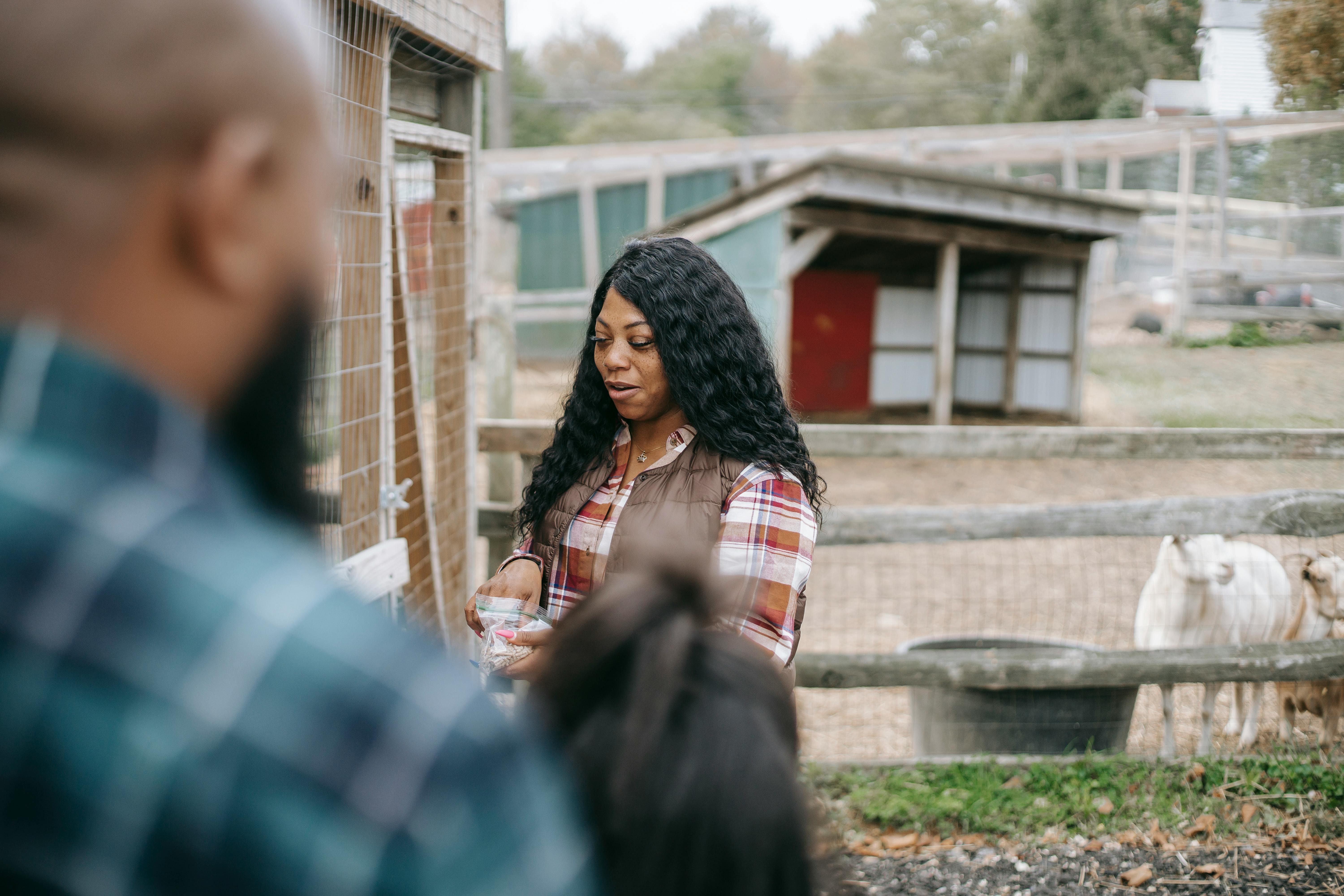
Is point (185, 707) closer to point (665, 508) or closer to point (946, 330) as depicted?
point (665, 508)

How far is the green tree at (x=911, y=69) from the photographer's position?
39.9 meters

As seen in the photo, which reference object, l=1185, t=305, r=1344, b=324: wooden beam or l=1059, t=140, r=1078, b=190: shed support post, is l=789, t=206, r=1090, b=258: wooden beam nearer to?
l=1185, t=305, r=1344, b=324: wooden beam

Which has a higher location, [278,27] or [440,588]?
[278,27]

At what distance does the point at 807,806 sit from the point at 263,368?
50cm

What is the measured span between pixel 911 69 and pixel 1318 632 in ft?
158

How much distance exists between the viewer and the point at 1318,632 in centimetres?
396

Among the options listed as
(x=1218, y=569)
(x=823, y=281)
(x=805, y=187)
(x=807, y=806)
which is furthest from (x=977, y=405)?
(x=807, y=806)

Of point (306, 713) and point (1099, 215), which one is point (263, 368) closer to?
point (306, 713)

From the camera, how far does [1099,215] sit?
11734mm

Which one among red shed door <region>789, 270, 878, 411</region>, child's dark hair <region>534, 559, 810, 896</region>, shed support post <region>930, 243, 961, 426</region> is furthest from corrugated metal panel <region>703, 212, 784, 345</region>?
child's dark hair <region>534, 559, 810, 896</region>

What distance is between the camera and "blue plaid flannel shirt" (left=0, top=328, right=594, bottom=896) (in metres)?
0.47

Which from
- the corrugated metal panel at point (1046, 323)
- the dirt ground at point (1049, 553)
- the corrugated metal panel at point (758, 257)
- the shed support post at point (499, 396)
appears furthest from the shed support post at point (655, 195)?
the shed support post at point (499, 396)

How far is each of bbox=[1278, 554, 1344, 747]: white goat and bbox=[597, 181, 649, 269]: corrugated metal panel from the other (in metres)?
12.2

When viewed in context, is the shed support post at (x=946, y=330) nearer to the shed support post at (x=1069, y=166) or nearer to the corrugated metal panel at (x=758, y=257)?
the corrugated metal panel at (x=758, y=257)
